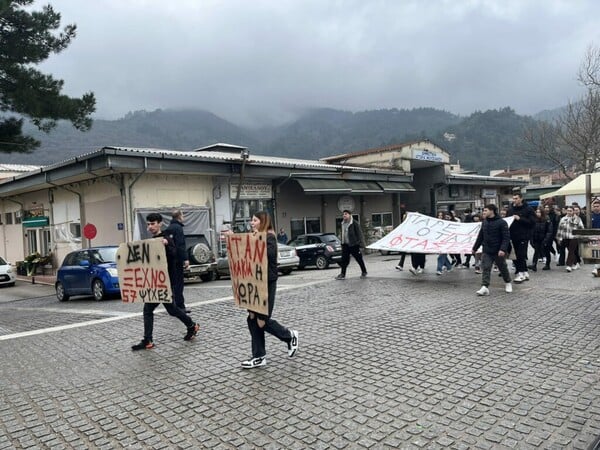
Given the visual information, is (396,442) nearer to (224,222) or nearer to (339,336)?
(339,336)

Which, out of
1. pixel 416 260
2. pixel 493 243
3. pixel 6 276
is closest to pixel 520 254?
pixel 493 243

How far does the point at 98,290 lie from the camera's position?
12.9 m

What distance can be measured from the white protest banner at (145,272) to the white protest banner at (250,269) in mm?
1170

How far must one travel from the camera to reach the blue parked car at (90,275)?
12.7m

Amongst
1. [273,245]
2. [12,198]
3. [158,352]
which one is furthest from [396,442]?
[12,198]

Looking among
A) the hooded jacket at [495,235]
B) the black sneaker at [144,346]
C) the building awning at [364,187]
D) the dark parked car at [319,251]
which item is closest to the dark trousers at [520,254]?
the hooded jacket at [495,235]

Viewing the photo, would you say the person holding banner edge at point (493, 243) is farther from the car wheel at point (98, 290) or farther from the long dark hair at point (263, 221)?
the car wheel at point (98, 290)

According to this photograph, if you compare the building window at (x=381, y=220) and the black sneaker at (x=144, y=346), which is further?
the building window at (x=381, y=220)

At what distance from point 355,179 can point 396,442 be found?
23886mm

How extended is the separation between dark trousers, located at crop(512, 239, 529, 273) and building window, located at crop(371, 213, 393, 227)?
748 inches

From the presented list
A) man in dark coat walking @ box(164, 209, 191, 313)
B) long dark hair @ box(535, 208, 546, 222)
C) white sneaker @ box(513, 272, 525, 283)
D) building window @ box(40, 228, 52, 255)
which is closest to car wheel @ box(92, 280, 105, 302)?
man in dark coat walking @ box(164, 209, 191, 313)

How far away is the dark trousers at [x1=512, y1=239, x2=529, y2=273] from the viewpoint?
11023mm

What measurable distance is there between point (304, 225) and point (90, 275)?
14003 mm

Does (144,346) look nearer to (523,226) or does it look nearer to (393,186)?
(523,226)
